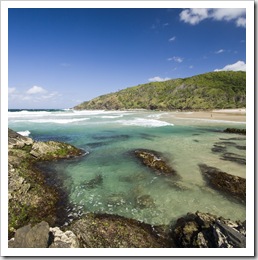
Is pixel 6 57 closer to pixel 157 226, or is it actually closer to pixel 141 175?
pixel 157 226

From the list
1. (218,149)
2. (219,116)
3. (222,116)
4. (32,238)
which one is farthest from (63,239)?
(219,116)

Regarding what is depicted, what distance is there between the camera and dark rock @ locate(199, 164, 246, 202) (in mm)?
9422

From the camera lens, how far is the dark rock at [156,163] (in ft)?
39.4

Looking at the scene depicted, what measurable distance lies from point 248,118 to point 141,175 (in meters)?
6.85

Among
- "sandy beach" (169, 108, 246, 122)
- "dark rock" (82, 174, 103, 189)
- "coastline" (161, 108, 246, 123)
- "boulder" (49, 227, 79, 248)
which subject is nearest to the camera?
"boulder" (49, 227, 79, 248)

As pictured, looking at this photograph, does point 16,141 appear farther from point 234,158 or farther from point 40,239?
→ point 234,158

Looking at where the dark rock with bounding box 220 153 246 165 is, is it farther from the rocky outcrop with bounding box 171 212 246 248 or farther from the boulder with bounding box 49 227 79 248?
the boulder with bounding box 49 227 79 248

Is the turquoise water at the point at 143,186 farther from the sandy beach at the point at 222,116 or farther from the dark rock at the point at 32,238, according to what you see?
the sandy beach at the point at 222,116

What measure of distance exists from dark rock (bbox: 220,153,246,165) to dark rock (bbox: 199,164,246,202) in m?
2.55

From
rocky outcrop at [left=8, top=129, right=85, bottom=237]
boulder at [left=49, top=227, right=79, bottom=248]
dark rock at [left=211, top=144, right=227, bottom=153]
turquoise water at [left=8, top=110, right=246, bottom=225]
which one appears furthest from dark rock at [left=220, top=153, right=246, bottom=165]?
boulder at [left=49, top=227, right=79, bottom=248]

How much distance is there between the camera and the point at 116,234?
642 centimetres

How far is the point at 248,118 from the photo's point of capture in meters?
6.27

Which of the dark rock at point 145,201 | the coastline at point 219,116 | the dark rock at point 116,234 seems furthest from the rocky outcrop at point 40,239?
the coastline at point 219,116

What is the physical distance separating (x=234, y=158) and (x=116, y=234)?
11.3 meters
